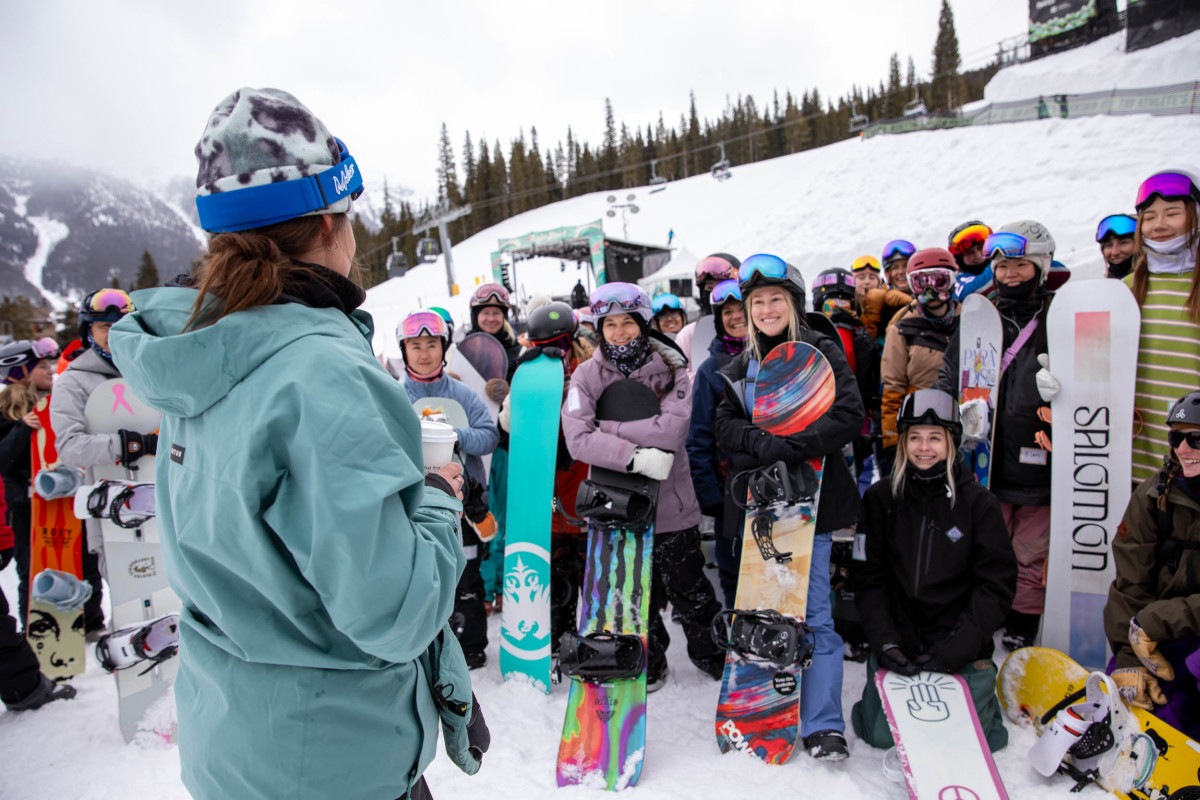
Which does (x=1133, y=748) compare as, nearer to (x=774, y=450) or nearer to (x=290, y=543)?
(x=774, y=450)

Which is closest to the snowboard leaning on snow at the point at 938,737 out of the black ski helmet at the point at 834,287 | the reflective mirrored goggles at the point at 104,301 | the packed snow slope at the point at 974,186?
the black ski helmet at the point at 834,287

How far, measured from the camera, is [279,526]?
0.86m

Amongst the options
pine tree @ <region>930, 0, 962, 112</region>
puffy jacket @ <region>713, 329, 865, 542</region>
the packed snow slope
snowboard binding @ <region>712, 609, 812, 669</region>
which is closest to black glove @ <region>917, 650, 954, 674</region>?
snowboard binding @ <region>712, 609, 812, 669</region>

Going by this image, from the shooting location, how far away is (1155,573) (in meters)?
2.47

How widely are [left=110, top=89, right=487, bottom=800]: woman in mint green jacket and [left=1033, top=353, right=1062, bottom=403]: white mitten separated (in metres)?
3.22

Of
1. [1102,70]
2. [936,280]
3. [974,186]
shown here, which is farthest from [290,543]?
[1102,70]

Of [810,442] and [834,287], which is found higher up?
[834,287]

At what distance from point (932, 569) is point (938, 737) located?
645mm

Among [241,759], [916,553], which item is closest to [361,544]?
[241,759]

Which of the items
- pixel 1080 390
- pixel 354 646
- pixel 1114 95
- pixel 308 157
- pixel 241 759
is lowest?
pixel 1080 390

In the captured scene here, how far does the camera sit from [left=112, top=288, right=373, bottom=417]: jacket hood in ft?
2.89

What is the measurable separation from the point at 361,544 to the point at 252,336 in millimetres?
331

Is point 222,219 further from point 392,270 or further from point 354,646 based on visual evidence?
point 392,270

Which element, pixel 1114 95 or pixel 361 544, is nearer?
pixel 361 544
